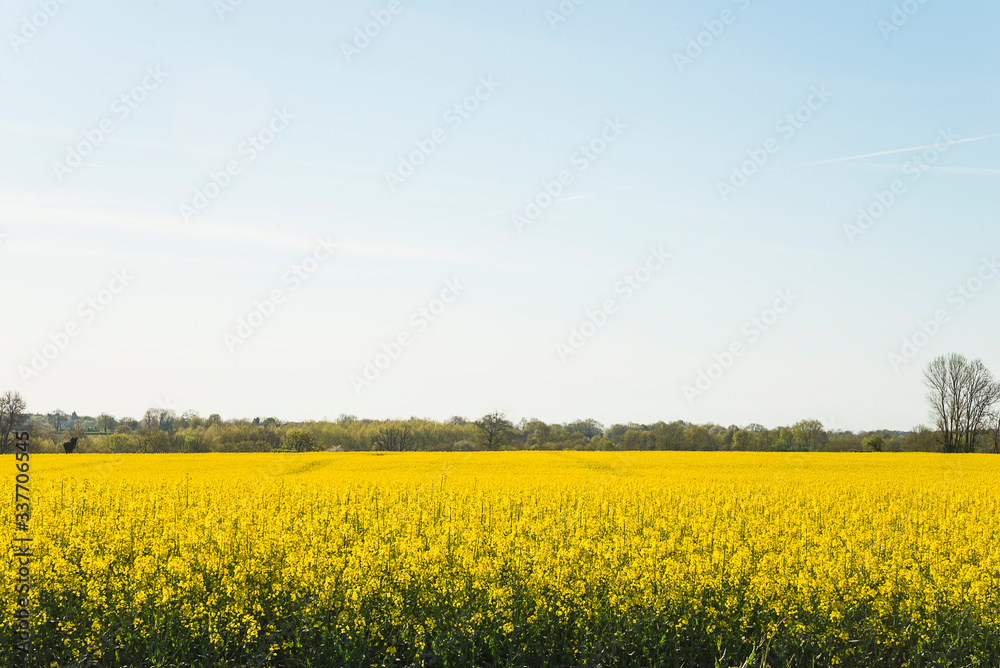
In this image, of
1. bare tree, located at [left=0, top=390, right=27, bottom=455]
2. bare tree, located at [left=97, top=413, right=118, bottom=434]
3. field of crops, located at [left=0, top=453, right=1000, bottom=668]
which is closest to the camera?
field of crops, located at [left=0, top=453, right=1000, bottom=668]

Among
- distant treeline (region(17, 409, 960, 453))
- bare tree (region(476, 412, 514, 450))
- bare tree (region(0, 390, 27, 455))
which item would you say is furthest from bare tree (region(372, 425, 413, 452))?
bare tree (region(0, 390, 27, 455))

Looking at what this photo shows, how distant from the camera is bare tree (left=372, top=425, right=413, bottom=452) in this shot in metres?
89.3

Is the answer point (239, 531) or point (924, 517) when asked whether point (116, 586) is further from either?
point (924, 517)

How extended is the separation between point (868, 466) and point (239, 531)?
3171 cm

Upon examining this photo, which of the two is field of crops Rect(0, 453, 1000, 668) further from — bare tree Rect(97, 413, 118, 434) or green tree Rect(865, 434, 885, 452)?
bare tree Rect(97, 413, 118, 434)

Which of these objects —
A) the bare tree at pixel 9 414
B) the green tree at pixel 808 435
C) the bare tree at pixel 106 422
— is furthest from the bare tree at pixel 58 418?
the green tree at pixel 808 435

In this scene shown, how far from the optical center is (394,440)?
3551 inches

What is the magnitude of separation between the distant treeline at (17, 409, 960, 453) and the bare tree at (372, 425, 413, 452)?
146mm

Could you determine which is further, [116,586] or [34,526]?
[34,526]

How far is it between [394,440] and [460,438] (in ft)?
54.6

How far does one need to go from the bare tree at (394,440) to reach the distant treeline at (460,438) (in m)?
0.15

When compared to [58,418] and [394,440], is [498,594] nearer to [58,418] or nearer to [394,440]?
[394,440]

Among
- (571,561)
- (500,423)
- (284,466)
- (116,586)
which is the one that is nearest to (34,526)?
(116,586)

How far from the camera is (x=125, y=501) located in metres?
13.2
